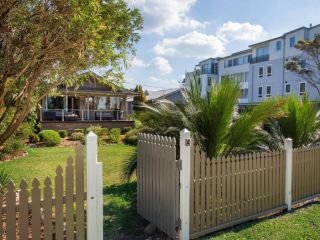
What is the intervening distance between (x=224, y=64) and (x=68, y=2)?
4729 centimetres

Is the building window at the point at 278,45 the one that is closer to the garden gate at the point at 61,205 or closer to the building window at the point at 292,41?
the building window at the point at 292,41

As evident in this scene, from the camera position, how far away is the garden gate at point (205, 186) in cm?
477

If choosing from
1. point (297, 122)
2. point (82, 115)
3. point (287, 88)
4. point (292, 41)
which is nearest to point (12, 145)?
point (297, 122)

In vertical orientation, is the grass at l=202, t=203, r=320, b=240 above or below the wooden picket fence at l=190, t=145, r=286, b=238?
below

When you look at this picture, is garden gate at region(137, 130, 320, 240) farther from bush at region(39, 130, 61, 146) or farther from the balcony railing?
the balcony railing

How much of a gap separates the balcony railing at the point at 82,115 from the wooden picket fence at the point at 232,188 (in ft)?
61.9

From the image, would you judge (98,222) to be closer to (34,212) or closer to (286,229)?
(34,212)

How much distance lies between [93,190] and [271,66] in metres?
39.6

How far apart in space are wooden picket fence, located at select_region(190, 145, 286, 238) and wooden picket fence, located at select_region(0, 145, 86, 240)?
178 cm

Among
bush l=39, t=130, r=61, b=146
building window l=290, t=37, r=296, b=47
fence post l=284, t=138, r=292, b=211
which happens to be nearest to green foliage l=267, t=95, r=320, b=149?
fence post l=284, t=138, r=292, b=211

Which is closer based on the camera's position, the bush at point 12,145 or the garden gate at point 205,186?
the garden gate at point 205,186

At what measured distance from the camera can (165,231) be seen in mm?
5023

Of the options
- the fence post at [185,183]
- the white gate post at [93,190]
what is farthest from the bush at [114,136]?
the white gate post at [93,190]

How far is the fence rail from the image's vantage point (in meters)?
4.76
